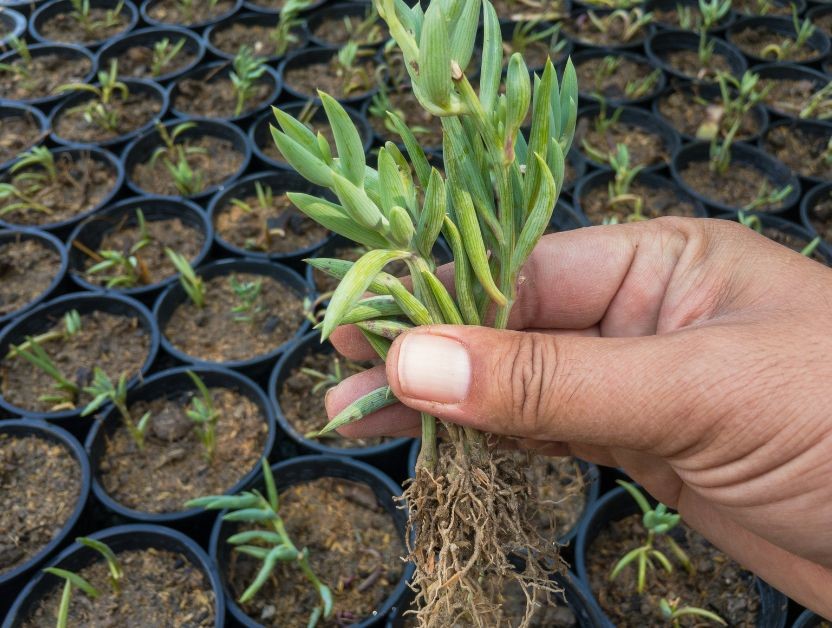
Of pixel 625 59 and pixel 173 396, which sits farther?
pixel 625 59

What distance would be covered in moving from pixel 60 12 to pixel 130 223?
5.86 feet

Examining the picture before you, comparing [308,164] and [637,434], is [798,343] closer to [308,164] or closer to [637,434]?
[637,434]

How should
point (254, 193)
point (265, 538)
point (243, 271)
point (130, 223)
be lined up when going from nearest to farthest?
point (265, 538) < point (243, 271) < point (130, 223) < point (254, 193)

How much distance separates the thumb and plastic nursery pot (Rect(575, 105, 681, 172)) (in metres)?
2.04

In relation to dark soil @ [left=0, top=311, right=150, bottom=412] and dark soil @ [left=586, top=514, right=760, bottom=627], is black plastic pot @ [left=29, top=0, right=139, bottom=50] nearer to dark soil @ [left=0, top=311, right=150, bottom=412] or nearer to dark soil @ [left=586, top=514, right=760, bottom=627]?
dark soil @ [left=0, top=311, right=150, bottom=412]

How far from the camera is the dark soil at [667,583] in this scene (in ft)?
5.27

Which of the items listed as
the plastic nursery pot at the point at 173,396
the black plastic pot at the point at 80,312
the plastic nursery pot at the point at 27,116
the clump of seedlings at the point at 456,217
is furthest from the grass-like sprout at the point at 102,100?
the clump of seedlings at the point at 456,217

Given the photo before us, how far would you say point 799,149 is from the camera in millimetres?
2934

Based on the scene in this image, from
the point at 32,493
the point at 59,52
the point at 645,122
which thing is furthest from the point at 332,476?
the point at 59,52

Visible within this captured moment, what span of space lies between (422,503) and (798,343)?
0.65 m

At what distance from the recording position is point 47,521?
1.79m

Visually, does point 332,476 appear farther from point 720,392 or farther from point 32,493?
point 720,392

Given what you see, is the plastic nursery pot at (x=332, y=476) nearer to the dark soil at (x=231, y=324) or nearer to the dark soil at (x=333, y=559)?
the dark soil at (x=333, y=559)

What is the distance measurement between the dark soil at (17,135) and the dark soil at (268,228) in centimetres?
97
